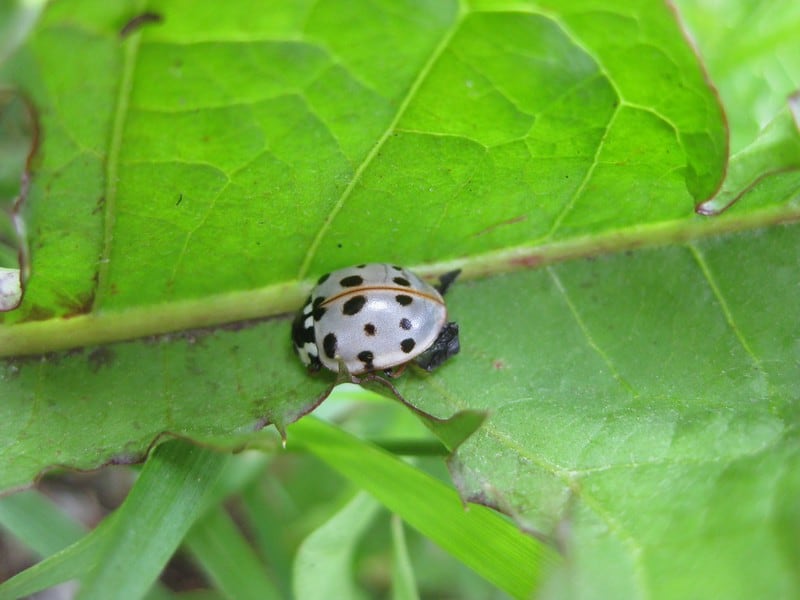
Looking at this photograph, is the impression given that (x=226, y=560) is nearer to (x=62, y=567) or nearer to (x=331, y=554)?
(x=331, y=554)

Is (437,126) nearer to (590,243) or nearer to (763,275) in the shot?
(590,243)

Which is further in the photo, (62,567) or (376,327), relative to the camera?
(376,327)

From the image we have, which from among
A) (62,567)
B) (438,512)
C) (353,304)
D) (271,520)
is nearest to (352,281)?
(353,304)

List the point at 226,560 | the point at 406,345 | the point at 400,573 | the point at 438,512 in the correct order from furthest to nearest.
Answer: the point at 226,560
the point at 400,573
the point at 406,345
the point at 438,512

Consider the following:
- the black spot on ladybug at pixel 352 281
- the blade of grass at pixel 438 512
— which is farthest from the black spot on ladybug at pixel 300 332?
the blade of grass at pixel 438 512

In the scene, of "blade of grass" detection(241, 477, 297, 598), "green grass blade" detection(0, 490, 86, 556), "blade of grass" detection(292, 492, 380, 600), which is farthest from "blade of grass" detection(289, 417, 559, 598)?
"green grass blade" detection(0, 490, 86, 556)
